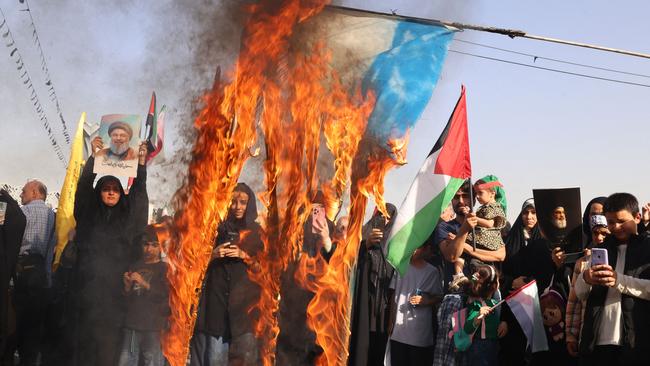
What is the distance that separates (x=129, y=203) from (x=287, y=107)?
2088 millimetres

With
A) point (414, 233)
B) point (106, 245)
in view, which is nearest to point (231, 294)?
point (106, 245)

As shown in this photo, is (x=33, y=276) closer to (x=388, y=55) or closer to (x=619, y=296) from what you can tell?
(x=388, y=55)

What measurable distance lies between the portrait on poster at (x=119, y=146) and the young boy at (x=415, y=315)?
111 inches

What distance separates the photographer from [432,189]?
8289 millimetres

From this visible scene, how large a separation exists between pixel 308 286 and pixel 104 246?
215 cm

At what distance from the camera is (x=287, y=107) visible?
27.8ft

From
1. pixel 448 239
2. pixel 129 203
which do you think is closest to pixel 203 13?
pixel 129 203

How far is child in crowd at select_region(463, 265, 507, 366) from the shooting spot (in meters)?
7.79

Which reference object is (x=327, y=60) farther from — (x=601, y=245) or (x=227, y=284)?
(x=601, y=245)

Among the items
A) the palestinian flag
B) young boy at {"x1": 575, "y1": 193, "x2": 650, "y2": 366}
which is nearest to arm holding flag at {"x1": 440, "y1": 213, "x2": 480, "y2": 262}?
the palestinian flag

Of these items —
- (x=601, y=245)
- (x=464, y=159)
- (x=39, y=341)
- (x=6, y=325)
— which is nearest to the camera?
(x=601, y=245)

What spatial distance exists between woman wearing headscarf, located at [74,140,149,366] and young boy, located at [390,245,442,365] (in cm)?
264

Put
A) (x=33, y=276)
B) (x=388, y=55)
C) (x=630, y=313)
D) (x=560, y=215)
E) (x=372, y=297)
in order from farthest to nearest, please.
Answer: (x=33, y=276)
(x=372, y=297)
(x=388, y=55)
(x=560, y=215)
(x=630, y=313)

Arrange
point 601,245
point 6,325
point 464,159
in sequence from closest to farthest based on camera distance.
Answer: point 601,245 → point 464,159 → point 6,325
